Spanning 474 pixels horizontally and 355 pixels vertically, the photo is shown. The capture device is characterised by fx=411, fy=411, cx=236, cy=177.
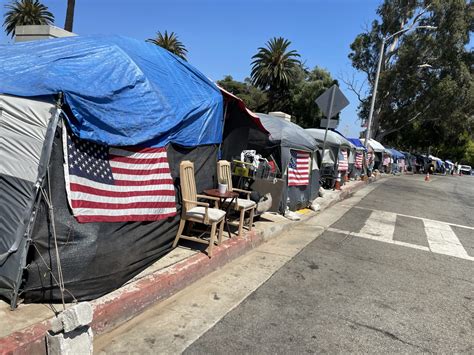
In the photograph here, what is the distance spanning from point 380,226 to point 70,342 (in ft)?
28.2

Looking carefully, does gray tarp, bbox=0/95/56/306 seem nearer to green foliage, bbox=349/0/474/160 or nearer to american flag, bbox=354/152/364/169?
american flag, bbox=354/152/364/169

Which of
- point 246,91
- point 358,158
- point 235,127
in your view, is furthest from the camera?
point 246,91

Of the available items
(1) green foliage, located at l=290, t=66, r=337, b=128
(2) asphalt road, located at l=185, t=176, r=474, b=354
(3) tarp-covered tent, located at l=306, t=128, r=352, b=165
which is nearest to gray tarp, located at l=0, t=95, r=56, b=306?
(2) asphalt road, located at l=185, t=176, r=474, b=354

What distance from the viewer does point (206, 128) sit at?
6594mm

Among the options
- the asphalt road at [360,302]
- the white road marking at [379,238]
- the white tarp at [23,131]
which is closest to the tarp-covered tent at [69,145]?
the white tarp at [23,131]

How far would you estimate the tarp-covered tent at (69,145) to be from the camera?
3.76 metres

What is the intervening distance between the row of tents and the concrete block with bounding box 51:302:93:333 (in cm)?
61

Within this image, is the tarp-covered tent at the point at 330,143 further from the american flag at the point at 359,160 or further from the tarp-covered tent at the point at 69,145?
the tarp-covered tent at the point at 69,145

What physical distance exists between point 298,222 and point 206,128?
3.95 m

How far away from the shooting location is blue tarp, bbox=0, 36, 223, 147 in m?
4.04

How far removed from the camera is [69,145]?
13.1 ft

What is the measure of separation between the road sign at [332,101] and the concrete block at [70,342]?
970 centimetres

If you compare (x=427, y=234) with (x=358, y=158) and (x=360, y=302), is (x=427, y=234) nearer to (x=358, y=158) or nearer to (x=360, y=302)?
(x=360, y=302)

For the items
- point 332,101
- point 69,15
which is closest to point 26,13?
point 69,15
